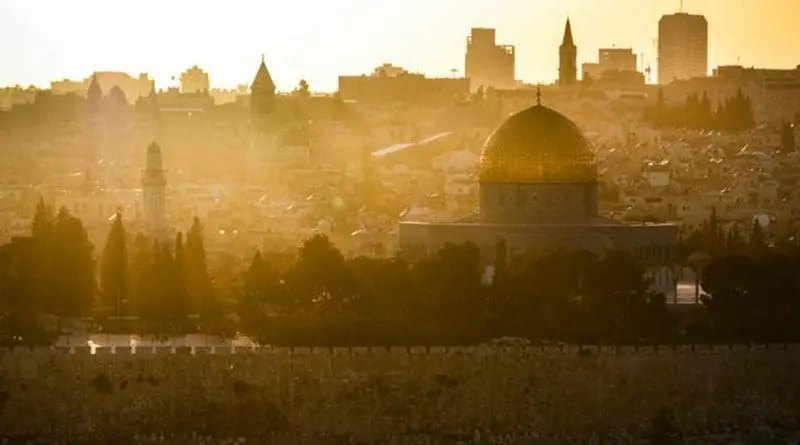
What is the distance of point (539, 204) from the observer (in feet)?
210

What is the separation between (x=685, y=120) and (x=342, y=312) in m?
66.1

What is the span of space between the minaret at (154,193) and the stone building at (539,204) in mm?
11905

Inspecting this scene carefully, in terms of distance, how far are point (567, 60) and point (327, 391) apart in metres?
62.7

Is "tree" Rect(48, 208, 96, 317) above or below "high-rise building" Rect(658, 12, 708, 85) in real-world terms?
below

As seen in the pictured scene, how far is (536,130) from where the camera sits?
210ft

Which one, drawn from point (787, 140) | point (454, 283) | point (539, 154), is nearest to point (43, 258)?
point (454, 283)

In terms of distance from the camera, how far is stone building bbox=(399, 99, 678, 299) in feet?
207

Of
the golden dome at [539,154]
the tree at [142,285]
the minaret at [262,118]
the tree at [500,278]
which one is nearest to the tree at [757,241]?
the golden dome at [539,154]

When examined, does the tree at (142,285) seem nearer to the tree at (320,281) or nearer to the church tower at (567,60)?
the tree at (320,281)

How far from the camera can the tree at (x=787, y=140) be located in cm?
10587

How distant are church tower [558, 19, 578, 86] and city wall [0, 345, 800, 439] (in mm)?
53836

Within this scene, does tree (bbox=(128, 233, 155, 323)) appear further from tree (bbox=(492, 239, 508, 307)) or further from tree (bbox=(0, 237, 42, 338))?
tree (bbox=(492, 239, 508, 307))

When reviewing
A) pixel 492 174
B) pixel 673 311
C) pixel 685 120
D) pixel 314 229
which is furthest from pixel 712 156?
pixel 673 311

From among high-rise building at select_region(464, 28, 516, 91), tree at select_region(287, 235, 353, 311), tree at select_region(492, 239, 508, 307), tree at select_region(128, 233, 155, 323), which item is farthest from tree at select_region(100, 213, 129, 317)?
high-rise building at select_region(464, 28, 516, 91)
